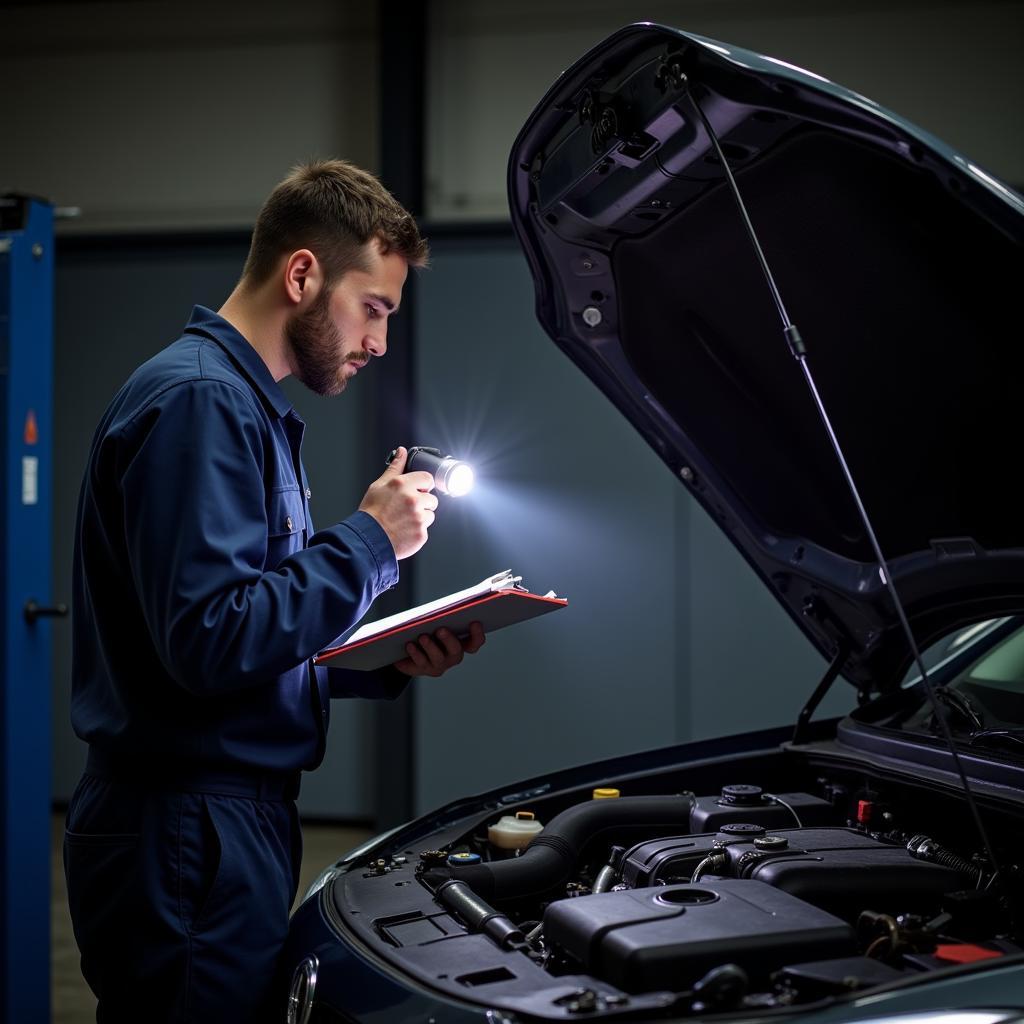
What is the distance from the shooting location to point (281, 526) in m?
1.64

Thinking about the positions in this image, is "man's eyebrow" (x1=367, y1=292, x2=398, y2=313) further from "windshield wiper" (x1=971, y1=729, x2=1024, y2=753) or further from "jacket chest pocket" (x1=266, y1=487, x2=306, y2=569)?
"windshield wiper" (x1=971, y1=729, x2=1024, y2=753)

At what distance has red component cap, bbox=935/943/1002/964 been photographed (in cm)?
124

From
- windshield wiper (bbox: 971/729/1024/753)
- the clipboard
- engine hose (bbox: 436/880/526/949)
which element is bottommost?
engine hose (bbox: 436/880/526/949)

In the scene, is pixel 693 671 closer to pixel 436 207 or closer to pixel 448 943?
pixel 436 207

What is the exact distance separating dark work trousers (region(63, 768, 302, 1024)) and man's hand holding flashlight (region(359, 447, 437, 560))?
41 centimetres

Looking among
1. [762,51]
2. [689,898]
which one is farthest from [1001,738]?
[762,51]

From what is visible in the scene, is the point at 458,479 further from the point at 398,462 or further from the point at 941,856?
the point at 941,856

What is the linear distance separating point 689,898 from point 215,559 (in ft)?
2.39

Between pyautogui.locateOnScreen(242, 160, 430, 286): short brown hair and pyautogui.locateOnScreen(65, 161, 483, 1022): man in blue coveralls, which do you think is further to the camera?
pyautogui.locateOnScreen(242, 160, 430, 286): short brown hair

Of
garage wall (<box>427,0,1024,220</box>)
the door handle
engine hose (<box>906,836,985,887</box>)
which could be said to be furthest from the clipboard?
garage wall (<box>427,0,1024,220</box>)

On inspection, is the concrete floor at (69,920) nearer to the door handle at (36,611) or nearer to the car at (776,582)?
the door handle at (36,611)

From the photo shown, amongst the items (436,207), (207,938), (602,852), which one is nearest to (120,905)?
(207,938)

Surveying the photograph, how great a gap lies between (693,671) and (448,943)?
11.0ft

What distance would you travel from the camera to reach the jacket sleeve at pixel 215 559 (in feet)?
4.57
